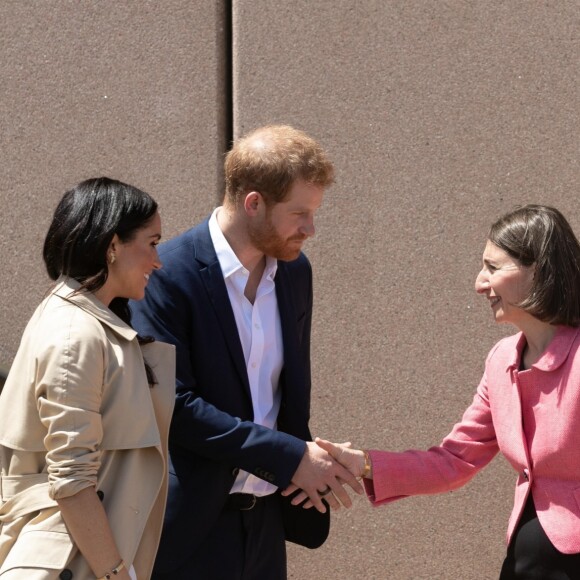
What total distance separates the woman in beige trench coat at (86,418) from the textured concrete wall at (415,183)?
158 cm

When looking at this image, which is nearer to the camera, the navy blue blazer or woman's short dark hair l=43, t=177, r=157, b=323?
woman's short dark hair l=43, t=177, r=157, b=323

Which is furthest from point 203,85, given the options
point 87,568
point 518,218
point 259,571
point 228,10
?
point 87,568

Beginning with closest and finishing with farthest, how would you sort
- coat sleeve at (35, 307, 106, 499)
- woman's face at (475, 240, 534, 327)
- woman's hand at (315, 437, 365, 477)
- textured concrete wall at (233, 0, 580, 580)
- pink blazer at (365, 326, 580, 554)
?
coat sleeve at (35, 307, 106, 499)
pink blazer at (365, 326, 580, 554)
woman's face at (475, 240, 534, 327)
woman's hand at (315, 437, 365, 477)
textured concrete wall at (233, 0, 580, 580)

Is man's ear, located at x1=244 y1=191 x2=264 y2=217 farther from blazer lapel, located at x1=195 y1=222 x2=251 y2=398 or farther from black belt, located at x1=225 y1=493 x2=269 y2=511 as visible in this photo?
black belt, located at x1=225 y1=493 x2=269 y2=511

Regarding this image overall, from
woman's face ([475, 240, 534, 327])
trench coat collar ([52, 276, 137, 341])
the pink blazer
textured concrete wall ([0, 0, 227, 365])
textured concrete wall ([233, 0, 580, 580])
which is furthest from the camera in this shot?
textured concrete wall ([0, 0, 227, 365])

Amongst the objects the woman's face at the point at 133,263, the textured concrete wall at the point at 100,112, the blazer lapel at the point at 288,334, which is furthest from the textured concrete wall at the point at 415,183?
the woman's face at the point at 133,263

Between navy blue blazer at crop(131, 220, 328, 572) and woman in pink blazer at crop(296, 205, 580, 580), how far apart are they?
60 cm

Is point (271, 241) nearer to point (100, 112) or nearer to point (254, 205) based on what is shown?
point (254, 205)

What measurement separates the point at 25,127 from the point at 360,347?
5.13 feet

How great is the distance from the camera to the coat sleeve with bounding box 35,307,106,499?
84.5 inches

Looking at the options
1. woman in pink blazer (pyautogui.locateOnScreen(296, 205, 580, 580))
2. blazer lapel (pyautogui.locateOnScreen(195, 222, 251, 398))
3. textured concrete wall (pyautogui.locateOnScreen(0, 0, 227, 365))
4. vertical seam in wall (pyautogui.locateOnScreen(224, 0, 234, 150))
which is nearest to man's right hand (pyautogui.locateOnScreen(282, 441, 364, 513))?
blazer lapel (pyautogui.locateOnScreen(195, 222, 251, 398))

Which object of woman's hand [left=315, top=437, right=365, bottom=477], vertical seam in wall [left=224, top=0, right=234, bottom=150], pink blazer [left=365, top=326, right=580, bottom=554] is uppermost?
vertical seam in wall [left=224, top=0, right=234, bottom=150]

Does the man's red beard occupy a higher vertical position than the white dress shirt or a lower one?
higher

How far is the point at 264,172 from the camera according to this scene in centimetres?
282
